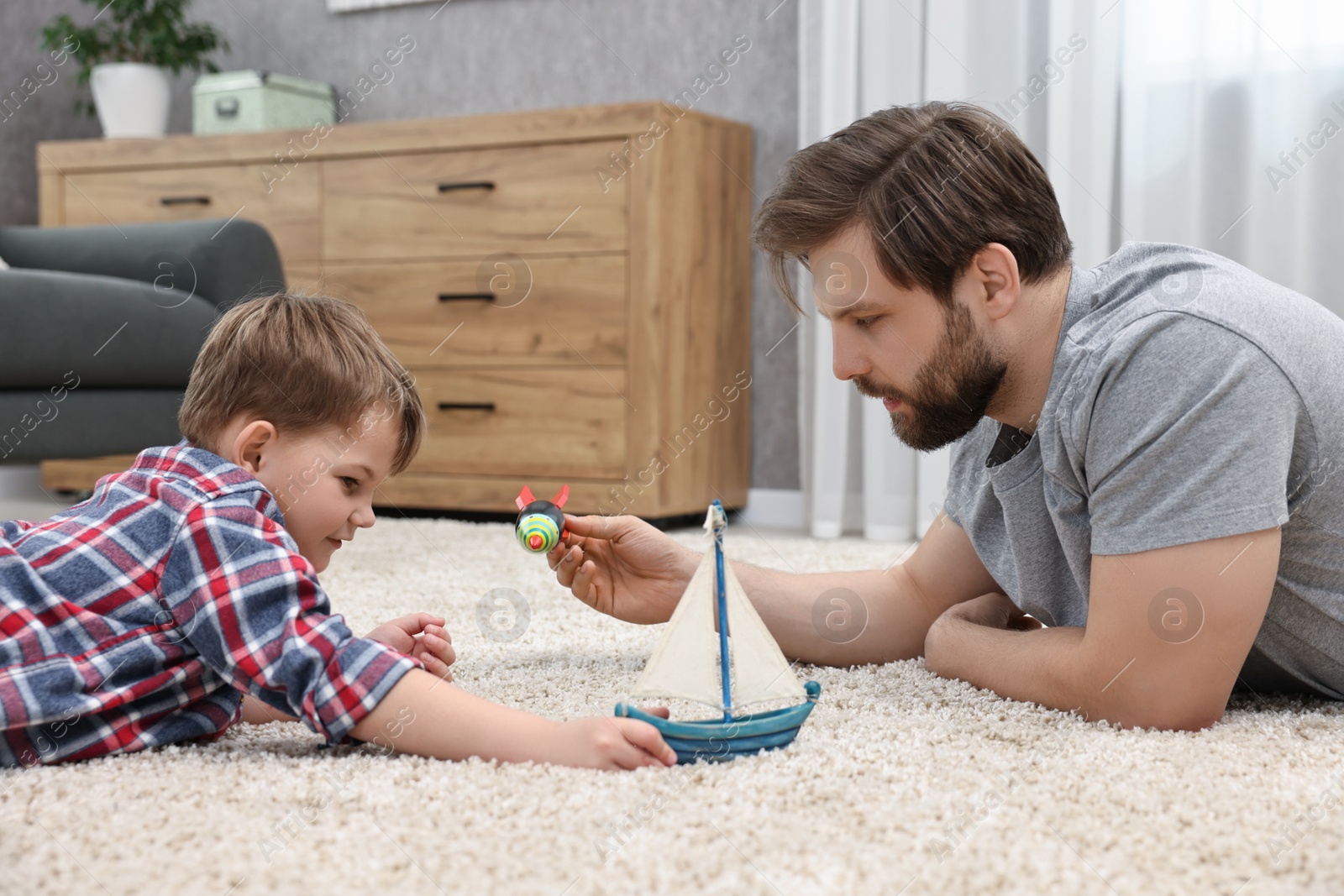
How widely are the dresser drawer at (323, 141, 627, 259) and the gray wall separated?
434mm

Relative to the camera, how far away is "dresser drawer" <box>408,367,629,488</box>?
94.6 inches

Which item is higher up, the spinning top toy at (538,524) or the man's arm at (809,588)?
the spinning top toy at (538,524)

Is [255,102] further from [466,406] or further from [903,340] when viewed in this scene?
[903,340]

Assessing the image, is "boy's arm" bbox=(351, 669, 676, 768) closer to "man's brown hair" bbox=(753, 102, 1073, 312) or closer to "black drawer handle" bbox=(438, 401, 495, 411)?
"man's brown hair" bbox=(753, 102, 1073, 312)

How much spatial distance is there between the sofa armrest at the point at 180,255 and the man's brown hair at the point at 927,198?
1.42 meters

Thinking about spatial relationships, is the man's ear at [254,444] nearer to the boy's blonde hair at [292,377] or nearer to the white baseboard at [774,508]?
the boy's blonde hair at [292,377]

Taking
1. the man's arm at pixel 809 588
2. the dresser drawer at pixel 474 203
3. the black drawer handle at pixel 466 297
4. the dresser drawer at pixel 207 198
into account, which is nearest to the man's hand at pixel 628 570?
the man's arm at pixel 809 588

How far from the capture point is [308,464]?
876 mm

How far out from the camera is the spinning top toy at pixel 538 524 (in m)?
0.92

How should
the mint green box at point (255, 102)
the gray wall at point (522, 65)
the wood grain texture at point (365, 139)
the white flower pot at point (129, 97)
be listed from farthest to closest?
1. the white flower pot at point (129, 97)
2. the mint green box at point (255, 102)
3. the gray wall at point (522, 65)
4. the wood grain texture at point (365, 139)

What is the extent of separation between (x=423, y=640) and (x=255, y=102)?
84.6 inches

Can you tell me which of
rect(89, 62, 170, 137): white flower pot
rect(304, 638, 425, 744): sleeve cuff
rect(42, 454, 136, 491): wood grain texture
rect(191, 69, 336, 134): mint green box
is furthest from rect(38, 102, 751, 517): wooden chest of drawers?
rect(304, 638, 425, 744): sleeve cuff

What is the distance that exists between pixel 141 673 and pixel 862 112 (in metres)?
1.96

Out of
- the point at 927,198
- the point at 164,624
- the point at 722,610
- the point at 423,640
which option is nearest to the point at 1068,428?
the point at 927,198
